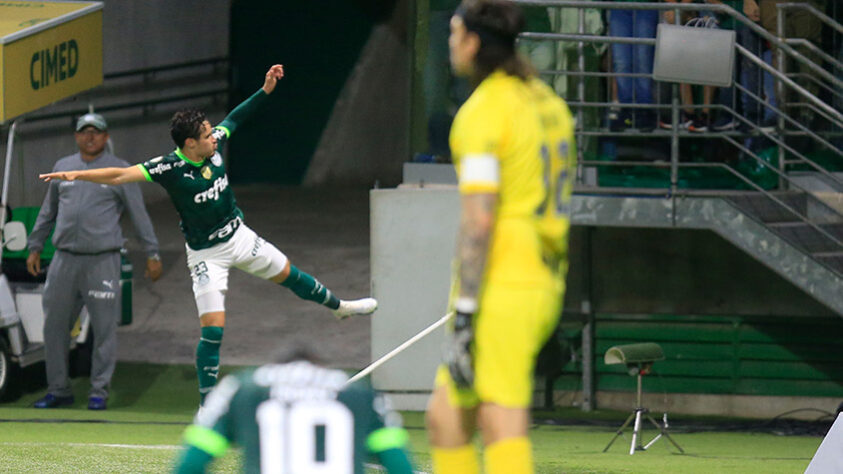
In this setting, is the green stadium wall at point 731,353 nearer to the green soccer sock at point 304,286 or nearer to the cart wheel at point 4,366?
the green soccer sock at point 304,286

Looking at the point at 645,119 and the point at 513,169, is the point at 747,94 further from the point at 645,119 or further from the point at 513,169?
the point at 513,169

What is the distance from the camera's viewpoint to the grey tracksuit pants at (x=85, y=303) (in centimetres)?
1143

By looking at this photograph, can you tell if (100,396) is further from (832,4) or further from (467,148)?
(467,148)

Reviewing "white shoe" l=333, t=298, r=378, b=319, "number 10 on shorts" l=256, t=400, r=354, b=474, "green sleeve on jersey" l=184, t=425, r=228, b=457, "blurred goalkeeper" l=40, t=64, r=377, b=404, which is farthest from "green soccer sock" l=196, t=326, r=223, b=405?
"number 10 on shorts" l=256, t=400, r=354, b=474

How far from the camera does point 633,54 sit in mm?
11156

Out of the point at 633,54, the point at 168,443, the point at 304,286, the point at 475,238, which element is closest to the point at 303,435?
the point at 475,238

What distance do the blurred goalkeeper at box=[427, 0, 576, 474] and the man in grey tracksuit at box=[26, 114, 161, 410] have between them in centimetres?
701

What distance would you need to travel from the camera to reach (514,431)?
14.9 ft

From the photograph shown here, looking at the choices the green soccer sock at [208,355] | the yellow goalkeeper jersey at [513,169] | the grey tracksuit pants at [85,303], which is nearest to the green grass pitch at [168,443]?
the grey tracksuit pants at [85,303]

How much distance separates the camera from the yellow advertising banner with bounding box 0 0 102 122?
10.5m

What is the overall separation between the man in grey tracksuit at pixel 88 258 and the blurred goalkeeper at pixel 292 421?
7.62 metres

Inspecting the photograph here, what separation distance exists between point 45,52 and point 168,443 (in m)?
3.17

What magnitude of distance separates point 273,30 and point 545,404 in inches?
425

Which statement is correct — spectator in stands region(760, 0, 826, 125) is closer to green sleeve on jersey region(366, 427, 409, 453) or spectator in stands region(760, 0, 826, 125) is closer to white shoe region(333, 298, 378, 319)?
white shoe region(333, 298, 378, 319)
